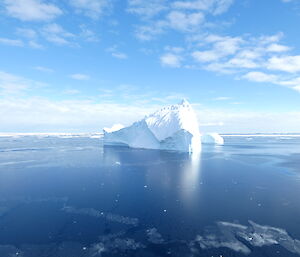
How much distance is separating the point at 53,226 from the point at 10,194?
736 centimetres

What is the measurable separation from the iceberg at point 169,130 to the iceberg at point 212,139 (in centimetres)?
2566

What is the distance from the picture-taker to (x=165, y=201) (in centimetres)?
1670

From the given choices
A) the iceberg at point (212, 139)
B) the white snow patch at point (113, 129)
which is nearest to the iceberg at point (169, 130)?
the white snow patch at point (113, 129)

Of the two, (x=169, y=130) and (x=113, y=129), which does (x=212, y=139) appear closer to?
(x=113, y=129)

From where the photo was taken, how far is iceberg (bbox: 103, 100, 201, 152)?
148ft

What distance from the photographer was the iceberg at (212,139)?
7475cm

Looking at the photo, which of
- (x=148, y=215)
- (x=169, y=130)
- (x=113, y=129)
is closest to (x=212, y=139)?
(x=113, y=129)

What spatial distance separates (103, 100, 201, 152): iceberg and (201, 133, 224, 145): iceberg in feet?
84.2

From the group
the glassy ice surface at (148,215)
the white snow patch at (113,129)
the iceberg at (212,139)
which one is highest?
the white snow patch at (113,129)

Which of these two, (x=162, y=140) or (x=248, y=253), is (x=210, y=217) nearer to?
(x=248, y=253)

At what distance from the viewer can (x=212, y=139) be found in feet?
252

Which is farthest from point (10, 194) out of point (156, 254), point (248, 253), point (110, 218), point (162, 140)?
point (162, 140)

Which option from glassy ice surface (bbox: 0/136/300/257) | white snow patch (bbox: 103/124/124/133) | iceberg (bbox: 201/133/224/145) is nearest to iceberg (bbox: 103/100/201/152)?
white snow patch (bbox: 103/124/124/133)

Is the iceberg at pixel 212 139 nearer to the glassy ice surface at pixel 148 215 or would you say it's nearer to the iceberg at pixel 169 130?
the iceberg at pixel 169 130
